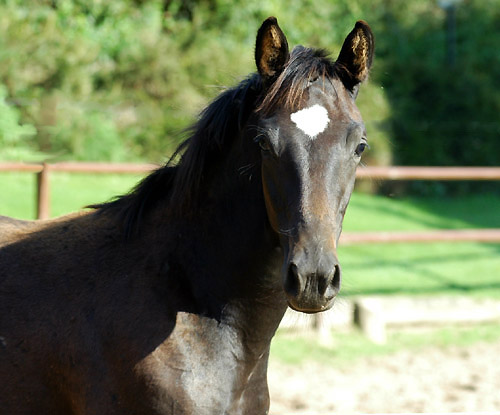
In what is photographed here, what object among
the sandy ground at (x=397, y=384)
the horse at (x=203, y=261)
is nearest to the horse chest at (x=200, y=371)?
the horse at (x=203, y=261)

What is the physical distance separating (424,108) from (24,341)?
49.9 ft

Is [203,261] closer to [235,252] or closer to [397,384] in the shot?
[235,252]

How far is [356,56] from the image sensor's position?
7.61ft

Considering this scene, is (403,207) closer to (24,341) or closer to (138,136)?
(138,136)

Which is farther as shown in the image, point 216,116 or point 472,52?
point 472,52

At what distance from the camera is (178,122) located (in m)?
Answer: 12.7

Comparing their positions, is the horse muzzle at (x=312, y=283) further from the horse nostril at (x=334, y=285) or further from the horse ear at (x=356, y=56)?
the horse ear at (x=356, y=56)

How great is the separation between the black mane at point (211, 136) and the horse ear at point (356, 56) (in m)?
0.05

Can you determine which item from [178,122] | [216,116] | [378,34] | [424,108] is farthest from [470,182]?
[216,116]

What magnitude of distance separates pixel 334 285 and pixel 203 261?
57cm

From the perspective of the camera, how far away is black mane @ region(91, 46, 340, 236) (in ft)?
7.33

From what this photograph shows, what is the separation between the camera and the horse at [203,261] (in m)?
2.13

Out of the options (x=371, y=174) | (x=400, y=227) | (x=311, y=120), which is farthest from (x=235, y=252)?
(x=400, y=227)

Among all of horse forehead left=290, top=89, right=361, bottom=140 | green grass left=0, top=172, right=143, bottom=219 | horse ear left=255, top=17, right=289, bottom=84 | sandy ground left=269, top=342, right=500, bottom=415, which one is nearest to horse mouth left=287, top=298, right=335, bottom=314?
horse forehead left=290, top=89, right=361, bottom=140
